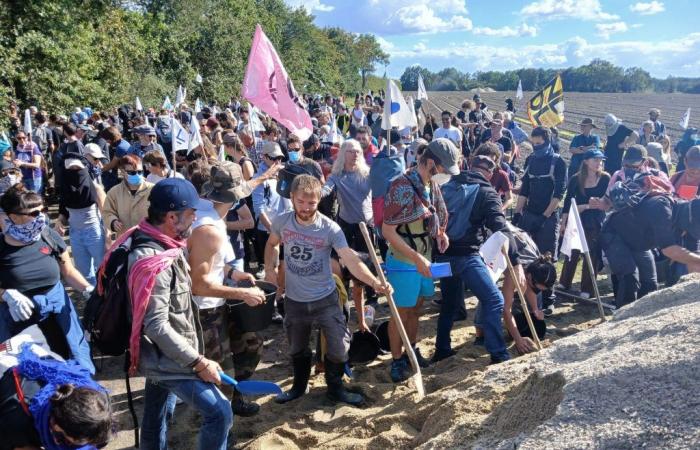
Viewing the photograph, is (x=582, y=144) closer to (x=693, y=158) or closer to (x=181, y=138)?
(x=693, y=158)

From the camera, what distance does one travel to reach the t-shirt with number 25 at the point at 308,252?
433cm

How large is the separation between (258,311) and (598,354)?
235cm

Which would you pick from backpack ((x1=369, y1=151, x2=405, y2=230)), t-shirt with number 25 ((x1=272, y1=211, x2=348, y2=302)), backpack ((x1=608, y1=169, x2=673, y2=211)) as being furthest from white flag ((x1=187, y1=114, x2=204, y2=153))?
backpack ((x1=608, y1=169, x2=673, y2=211))

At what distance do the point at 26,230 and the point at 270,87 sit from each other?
3471mm

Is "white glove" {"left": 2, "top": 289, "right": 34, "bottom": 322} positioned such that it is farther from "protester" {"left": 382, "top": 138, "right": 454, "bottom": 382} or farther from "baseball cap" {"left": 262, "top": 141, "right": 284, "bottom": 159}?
"baseball cap" {"left": 262, "top": 141, "right": 284, "bottom": 159}

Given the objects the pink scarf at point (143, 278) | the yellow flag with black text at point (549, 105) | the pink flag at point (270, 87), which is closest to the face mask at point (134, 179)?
the pink flag at point (270, 87)

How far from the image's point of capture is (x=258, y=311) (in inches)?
167

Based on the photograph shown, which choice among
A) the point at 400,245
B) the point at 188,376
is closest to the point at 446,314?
the point at 400,245

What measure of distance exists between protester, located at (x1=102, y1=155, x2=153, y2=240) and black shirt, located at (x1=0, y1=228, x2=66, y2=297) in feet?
3.83

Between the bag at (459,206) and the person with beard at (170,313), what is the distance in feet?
8.08

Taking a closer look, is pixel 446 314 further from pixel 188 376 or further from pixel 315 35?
pixel 315 35

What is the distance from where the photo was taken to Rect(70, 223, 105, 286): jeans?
256 inches

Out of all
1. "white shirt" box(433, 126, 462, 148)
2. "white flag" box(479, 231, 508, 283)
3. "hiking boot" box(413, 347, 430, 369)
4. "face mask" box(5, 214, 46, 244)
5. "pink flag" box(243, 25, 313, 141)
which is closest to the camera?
"face mask" box(5, 214, 46, 244)

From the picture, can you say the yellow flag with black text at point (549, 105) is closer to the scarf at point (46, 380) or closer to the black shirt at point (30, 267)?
the black shirt at point (30, 267)
